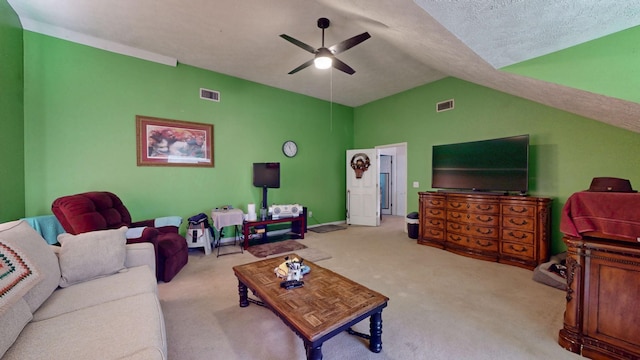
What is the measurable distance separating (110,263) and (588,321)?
342cm

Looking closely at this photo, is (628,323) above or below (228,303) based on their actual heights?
above

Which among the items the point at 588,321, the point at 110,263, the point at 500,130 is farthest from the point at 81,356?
the point at 500,130

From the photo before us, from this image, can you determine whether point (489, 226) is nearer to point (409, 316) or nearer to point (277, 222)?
point (409, 316)

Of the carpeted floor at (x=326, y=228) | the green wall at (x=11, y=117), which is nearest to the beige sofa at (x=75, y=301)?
the green wall at (x=11, y=117)

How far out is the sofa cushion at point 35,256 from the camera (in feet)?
4.21

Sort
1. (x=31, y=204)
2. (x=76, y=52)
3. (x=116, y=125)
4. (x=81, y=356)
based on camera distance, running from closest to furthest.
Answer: (x=81, y=356), (x=31, y=204), (x=76, y=52), (x=116, y=125)

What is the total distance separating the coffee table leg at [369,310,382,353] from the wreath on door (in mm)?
4478

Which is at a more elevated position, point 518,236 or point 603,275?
point 603,275

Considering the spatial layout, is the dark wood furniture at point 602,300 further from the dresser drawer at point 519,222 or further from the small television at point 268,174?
the small television at point 268,174

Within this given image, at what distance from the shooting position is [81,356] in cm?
98

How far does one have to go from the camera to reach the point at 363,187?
588cm

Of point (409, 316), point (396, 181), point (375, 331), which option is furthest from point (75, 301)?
point (396, 181)

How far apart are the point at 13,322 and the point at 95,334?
0.34 metres

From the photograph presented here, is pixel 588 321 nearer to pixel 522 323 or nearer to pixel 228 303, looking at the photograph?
pixel 522 323
